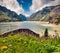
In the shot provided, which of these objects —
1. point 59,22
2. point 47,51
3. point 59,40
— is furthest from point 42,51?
point 59,22

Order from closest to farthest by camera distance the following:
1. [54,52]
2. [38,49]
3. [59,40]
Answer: [54,52], [38,49], [59,40]

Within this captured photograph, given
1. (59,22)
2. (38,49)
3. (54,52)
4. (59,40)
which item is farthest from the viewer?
(59,22)

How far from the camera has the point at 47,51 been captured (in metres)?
6.78

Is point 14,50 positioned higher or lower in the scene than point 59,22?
higher

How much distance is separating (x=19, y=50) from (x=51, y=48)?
113cm

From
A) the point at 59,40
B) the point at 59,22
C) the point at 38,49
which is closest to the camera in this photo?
the point at 38,49

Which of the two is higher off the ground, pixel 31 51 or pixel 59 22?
pixel 31 51

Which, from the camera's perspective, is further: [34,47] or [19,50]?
[34,47]

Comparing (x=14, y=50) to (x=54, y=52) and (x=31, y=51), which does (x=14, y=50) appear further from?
(x=54, y=52)

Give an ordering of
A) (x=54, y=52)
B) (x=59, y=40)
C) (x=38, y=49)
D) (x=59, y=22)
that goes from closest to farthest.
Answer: (x=54, y=52) → (x=38, y=49) → (x=59, y=40) → (x=59, y=22)

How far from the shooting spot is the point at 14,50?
6.85m

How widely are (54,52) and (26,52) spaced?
3.01 feet

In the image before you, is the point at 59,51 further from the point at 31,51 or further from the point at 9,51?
the point at 9,51

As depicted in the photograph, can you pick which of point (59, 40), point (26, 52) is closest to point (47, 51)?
point (26, 52)
